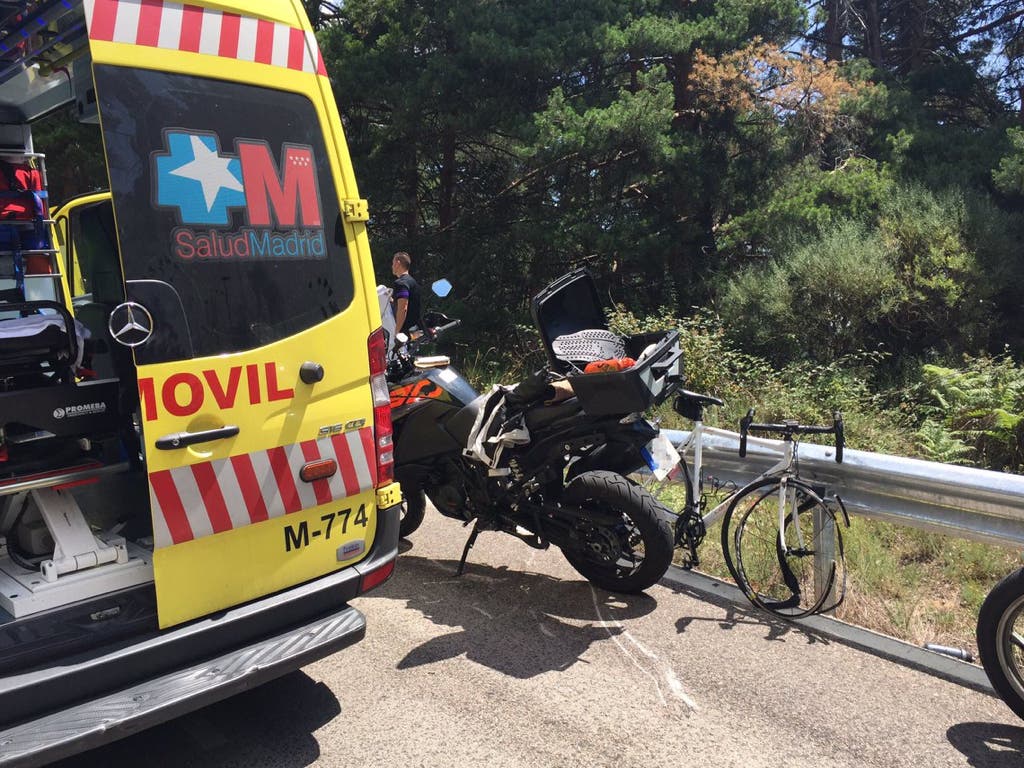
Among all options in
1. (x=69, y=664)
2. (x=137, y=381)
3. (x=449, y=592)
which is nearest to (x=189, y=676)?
(x=69, y=664)

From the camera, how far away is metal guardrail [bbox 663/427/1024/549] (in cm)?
394

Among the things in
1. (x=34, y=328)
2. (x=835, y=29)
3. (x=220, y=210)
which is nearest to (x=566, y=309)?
(x=220, y=210)

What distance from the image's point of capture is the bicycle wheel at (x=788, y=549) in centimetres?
432

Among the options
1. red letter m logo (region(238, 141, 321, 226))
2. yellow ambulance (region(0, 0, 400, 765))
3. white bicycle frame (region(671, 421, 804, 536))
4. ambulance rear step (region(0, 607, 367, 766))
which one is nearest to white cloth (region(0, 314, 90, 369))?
yellow ambulance (region(0, 0, 400, 765))

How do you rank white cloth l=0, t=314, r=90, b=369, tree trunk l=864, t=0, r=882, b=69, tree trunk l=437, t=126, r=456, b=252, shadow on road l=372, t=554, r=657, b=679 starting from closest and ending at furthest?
white cloth l=0, t=314, r=90, b=369 → shadow on road l=372, t=554, r=657, b=679 → tree trunk l=437, t=126, r=456, b=252 → tree trunk l=864, t=0, r=882, b=69

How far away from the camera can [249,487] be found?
3.17 metres

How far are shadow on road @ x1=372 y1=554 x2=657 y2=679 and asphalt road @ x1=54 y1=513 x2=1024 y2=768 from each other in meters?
0.01

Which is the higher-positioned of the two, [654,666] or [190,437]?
[190,437]

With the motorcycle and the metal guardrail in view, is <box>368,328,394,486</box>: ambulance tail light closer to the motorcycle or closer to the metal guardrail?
the motorcycle

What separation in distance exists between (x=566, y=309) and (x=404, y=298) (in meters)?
2.88

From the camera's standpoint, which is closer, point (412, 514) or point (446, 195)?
point (412, 514)

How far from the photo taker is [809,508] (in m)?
4.37

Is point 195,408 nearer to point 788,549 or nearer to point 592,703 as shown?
point 592,703

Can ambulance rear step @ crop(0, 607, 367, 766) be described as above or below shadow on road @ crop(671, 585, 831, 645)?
above
